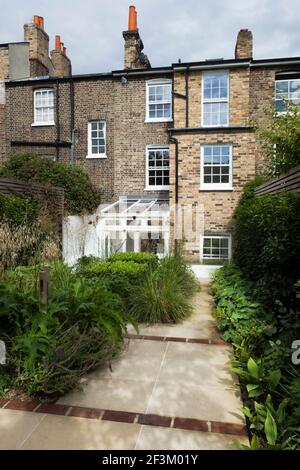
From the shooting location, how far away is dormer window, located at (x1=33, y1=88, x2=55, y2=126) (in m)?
15.5

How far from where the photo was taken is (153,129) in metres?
14.3

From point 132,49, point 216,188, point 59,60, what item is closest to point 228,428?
point 216,188

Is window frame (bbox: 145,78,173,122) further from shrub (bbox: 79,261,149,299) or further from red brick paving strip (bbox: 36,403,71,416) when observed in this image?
red brick paving strip (bbox: 36,403,71,416)

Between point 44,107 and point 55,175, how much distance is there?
5145 millimetres

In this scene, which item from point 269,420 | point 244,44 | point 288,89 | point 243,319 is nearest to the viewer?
point 269,420

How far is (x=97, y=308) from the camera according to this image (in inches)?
153

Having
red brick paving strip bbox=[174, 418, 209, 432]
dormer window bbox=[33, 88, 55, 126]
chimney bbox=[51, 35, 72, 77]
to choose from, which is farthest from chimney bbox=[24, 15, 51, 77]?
A: red brick paving strip bbox=[174, 418, 209, 432]

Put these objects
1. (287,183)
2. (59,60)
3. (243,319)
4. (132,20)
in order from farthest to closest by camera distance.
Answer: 1. (59,60)
2. (132,20)
3. (287,183)
4. (243,319)

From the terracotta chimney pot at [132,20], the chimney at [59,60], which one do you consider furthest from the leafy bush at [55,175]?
the chimney at [59,60]

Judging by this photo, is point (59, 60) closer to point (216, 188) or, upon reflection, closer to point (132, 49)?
point (132, 49)

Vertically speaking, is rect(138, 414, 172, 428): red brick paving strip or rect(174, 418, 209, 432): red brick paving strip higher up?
rect(138, 414, 172, 428): red brick paving strip

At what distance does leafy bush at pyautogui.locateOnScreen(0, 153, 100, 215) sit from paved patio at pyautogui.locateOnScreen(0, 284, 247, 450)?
912 centimetres

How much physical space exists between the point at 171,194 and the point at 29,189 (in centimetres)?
527

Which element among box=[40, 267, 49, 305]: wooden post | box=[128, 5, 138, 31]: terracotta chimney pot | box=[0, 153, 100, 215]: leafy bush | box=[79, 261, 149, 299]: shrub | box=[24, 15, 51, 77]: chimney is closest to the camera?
box=[40, 267, 49, 305]: wooden post
